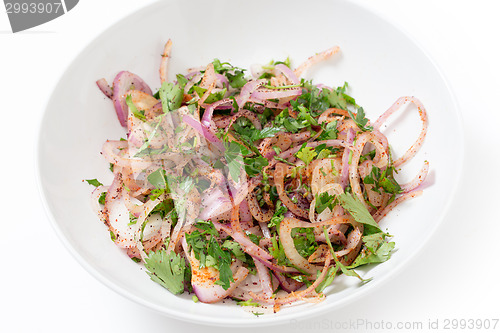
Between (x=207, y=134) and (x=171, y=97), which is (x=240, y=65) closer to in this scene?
(x=171, y=97)

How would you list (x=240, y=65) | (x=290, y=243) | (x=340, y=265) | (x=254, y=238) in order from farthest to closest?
(x=240, y=65), (x=254, y=238), (x=290, y=243), (x=340, y=265)

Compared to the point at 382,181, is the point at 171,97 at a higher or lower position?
higher

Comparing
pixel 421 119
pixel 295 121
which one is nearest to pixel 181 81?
pixel 295 121

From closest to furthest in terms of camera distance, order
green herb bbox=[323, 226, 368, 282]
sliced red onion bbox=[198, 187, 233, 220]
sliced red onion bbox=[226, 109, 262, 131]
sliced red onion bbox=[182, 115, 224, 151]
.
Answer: green herb bbox=[323, 226, 368, 282] → sliced red onion bbox=[198, 187, 233, 220] → sliced red onion bbox=[182, 115, 224, 151] → sliced red onion bbox=[226, 109, 262, 131]

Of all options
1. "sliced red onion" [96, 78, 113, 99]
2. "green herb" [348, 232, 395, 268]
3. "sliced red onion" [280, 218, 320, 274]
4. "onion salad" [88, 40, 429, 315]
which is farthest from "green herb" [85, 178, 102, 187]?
"green herb" [348, 232, 395, 268]

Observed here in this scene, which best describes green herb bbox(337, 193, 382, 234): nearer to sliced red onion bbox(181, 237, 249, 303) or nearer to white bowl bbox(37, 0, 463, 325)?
white bowl bbox(37, 0, 463, 325)

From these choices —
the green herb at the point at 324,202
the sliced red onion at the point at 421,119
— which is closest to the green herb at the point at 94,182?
the green herb at the point at 324,202

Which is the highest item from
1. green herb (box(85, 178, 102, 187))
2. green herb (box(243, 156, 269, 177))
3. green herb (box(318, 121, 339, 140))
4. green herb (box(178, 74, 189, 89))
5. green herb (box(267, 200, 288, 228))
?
green herb (box(178, 74, 189, 89))
